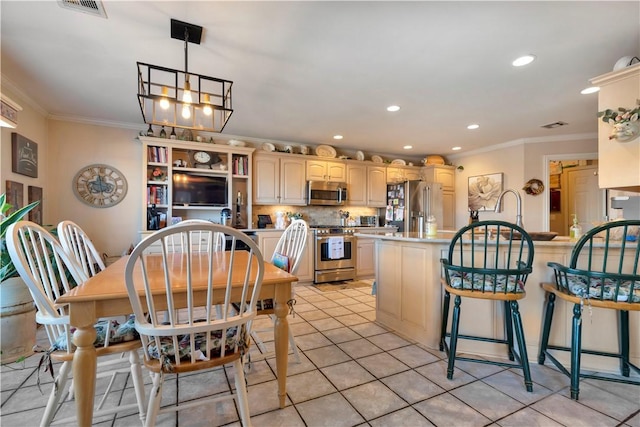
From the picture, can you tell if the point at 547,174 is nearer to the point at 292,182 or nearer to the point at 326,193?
the point at 326,193

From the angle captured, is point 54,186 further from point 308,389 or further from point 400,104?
point 400,104

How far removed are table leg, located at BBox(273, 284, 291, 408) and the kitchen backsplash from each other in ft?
11.3

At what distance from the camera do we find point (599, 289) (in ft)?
5.65

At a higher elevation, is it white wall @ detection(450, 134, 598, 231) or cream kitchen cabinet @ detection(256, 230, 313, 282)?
white wall @ detection(450, 134, 598, 231)

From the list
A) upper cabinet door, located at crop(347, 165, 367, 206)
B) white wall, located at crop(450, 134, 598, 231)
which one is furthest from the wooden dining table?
white wall, located at crop(450, 134, 598, 231)

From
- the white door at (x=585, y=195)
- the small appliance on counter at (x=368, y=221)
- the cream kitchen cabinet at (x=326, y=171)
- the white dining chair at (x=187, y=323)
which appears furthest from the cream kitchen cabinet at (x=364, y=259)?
the white door at (x=585, y=195)

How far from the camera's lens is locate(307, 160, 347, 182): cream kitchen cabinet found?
5.15m

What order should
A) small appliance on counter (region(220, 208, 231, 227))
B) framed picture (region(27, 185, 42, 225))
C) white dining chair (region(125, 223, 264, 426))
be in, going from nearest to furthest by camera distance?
white dining chair (region(125, 223, 264, 426)), framed picture (region(27, 185, 42, 225)), small appliance on counter (region(220, 208, 231, 227))

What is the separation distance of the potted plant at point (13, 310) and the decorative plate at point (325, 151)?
12.9 ft

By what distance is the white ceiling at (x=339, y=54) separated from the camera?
1856 mm

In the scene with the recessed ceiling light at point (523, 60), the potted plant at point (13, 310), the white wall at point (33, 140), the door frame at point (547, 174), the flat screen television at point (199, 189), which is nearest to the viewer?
the potted plant at point (13, 310)

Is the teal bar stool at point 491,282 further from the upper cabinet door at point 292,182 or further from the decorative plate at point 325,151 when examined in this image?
the decorative plate at point 325,151

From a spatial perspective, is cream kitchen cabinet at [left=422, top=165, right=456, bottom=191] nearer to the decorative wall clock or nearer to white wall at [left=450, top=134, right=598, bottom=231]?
white wall at [left=450, top=134, right=598, bottom=231]

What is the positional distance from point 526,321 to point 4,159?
4857 mm
